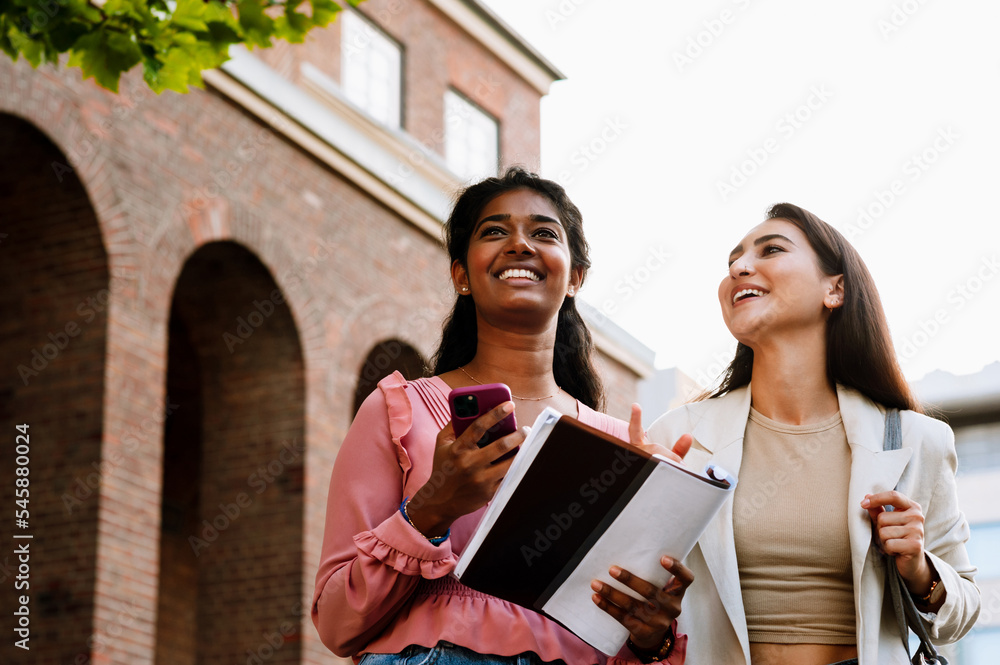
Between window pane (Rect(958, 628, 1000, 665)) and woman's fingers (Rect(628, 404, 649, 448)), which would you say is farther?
window pane (Rect(958, 628, 1000, 665))

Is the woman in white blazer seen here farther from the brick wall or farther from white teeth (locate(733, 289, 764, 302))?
the brick wall

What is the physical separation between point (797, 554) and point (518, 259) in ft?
3.58

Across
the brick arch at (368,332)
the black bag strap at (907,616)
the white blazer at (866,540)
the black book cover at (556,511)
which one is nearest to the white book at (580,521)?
the black book cover at (556,511)

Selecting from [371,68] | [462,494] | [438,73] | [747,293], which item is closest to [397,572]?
[462,494]

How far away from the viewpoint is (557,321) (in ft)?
12.8

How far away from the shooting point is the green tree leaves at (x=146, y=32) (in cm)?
509

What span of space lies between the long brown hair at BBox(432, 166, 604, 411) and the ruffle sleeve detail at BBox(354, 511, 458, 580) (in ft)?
2.79

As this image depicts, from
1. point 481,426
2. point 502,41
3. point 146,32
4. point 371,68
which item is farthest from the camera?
point 502,41

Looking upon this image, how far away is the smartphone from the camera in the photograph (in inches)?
110

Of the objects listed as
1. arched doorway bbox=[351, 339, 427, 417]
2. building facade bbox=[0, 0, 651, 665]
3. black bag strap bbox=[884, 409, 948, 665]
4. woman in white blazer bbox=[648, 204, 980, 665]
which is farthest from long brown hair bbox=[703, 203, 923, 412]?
arched doorway bbox=[351, 339, 427, 417]

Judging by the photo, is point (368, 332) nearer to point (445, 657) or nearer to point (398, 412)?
point (398, 412)

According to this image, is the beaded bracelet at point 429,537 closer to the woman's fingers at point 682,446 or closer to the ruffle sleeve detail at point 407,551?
the ruffle sleeve detail at point 407,551

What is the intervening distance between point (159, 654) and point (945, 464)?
11351mm

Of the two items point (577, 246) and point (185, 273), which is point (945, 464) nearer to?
point (577, 246)
